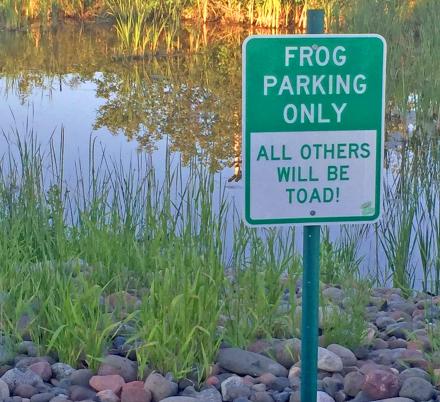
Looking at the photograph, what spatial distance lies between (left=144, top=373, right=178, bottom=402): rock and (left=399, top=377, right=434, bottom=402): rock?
2.17 ft

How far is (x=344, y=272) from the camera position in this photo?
397 centimetres

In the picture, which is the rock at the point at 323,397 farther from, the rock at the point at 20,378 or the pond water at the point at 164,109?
the pond water at the point at 164,109

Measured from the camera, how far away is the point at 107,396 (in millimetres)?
2635

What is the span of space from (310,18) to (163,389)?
46.9 inches

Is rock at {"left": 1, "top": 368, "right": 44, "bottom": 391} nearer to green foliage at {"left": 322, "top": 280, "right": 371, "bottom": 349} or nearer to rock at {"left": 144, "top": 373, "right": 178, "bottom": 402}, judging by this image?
rock at {"left": 144, "top": 373, "right": 178, "bottom": 402}

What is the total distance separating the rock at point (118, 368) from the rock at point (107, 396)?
0.11m

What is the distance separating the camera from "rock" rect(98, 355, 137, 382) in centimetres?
276

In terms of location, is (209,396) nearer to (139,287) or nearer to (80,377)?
(80,377)

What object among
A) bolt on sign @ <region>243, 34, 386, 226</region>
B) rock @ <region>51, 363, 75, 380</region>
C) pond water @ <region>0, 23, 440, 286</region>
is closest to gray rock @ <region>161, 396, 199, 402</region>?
rock @ <region>51, 363, 75, 380</region>

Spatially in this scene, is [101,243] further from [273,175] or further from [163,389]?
[273,175]

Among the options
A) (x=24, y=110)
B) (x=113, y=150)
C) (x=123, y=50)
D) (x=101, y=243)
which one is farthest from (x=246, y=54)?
(x=123, y=50)

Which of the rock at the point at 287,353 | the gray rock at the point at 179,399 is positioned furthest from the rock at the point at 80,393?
the rock at the point at 287,353

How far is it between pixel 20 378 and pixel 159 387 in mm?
412

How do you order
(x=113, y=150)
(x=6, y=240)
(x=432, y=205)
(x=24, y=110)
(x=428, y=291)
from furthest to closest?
1. (x=24, y=110)
2. (x=113, y=150)
3. (x=432, y=205)
4. (x=428, y=291)
5. (x=6, y=240)
